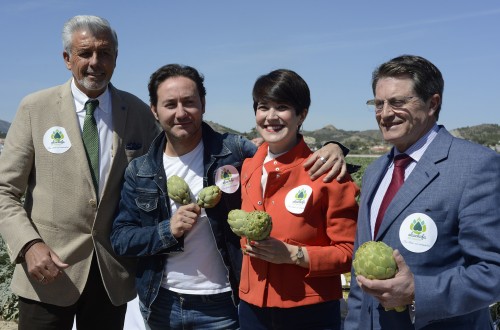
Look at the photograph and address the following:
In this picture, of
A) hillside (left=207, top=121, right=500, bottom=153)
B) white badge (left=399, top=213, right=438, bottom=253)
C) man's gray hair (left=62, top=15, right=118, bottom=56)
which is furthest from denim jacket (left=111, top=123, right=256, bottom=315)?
hillside (left=207, top=121, right=500, bottom=153)

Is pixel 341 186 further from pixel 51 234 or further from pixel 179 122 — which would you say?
pixel 51 234

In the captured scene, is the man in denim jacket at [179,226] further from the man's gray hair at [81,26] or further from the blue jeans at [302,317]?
the man's gray hair at [81,26]

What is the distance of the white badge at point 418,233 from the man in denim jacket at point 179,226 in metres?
0.84

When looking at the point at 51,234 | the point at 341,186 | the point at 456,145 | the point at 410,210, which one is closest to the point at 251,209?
the point at 341,186

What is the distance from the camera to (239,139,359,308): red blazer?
115 inches

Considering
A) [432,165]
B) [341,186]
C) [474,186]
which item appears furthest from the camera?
[341,186]

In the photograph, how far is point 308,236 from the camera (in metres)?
2.96

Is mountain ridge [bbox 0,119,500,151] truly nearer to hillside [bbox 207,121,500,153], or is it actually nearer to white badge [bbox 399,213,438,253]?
hillside [bbox 207,121,500,153]

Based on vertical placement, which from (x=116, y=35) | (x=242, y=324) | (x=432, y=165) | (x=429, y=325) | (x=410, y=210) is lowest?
(x=242, y=324)

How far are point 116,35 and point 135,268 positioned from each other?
65.9 inches

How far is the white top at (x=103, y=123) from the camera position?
367 cm

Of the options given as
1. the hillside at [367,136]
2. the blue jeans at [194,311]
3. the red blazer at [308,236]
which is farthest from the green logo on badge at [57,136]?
the hillside at [367,136]

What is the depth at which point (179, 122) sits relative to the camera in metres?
3.30

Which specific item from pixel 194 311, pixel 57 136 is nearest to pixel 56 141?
pixel 57 136
